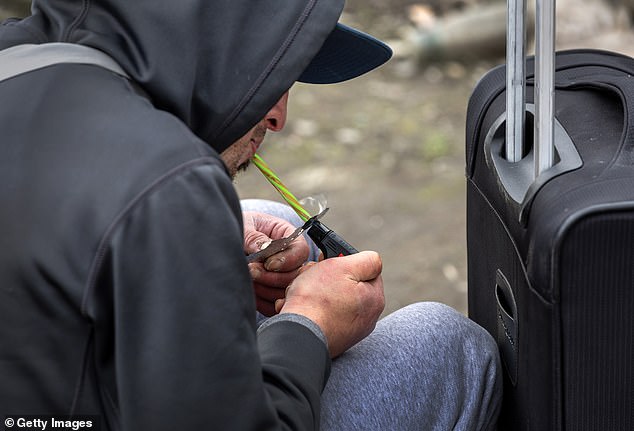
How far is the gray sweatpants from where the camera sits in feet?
3.72

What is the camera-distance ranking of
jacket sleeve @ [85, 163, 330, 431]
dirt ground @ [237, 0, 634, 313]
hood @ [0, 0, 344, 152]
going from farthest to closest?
dirt ground @ [237, 0, 634, 313] < hood @ [0, 0, 344, 152] < jacket sleeve @ [85, 163, 330, 431]

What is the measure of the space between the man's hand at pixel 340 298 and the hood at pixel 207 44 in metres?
0.18

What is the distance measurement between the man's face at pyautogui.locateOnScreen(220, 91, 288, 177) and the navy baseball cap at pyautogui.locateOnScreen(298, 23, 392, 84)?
0.10 meters

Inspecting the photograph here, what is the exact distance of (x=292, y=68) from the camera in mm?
1056

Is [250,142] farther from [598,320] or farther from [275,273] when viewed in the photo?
[598,320]

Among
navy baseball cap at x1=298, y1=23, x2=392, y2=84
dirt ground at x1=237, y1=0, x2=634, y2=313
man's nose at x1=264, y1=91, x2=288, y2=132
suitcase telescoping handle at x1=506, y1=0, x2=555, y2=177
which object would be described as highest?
suitcase telescoping handle at x1=506, y1=0, x2=555, y2=177

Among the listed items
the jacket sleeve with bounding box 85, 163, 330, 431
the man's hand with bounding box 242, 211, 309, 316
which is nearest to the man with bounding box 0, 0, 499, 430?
the jacket sleeve with bounding box 85, 163, 330, 431

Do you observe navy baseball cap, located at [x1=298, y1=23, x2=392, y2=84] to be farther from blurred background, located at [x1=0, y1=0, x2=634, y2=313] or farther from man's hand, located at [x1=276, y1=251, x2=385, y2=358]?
blurred background, located at [x1=0, y1=0, x2=634, y2=313]

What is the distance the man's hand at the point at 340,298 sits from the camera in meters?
1.10

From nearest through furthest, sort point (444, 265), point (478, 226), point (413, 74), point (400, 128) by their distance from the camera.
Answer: point (478, 226) → point (444, 265) → point (400, 128) → point (413, 74)

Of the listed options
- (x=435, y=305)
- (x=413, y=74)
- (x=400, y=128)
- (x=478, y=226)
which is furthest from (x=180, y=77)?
(x=413, y=74)

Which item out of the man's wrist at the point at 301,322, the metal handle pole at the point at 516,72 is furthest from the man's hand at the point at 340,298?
the metal handle pole at the point at 516,72

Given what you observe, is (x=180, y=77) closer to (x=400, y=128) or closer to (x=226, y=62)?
(x=226, y=62)

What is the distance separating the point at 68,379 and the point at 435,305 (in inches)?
20.6
